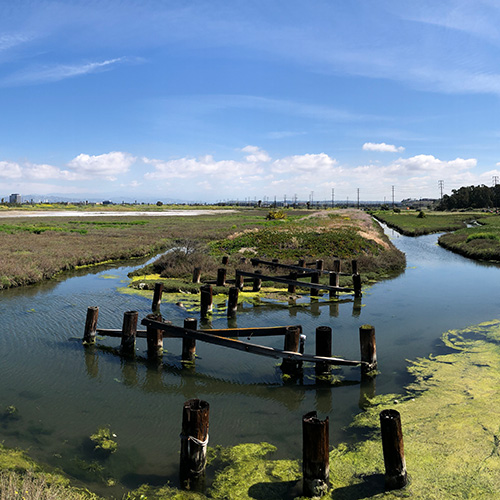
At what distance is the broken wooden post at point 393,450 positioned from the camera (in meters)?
6.60

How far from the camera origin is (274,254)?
31875 millimetres

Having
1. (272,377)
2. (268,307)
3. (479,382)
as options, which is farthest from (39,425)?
(268,307)

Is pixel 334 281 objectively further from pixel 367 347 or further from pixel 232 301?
pixel 367 347

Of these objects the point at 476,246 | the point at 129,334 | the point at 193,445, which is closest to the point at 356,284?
the point at 129,334

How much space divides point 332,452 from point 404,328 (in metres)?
9.69

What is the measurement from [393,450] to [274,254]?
25.4 metres

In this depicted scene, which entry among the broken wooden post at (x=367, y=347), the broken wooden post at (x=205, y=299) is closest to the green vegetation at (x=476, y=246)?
the broken wooden post at (x=205, y=299)

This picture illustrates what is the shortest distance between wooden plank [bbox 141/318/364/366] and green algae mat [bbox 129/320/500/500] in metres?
1.48

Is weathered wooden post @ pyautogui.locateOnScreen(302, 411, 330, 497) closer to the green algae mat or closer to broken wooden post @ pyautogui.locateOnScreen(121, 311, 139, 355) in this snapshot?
the green algae mat

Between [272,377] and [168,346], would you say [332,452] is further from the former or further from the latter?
[168,346]

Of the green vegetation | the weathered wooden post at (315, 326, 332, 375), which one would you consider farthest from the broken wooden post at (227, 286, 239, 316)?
the green vegetation

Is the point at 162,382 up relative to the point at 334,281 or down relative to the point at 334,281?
down

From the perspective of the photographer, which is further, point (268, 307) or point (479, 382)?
point (268, 307)

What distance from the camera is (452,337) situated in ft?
50.2
